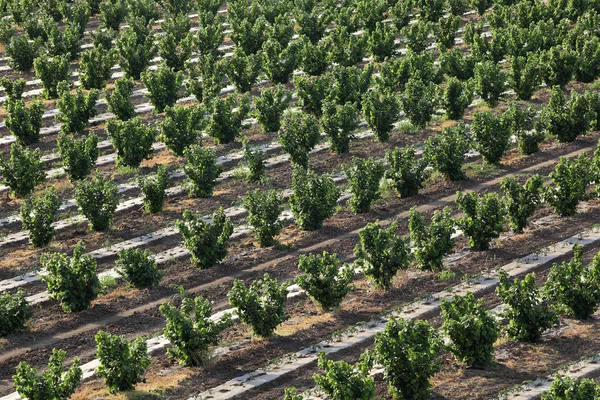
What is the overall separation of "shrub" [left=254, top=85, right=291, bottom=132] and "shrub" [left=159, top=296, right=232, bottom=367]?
1161 centimetres

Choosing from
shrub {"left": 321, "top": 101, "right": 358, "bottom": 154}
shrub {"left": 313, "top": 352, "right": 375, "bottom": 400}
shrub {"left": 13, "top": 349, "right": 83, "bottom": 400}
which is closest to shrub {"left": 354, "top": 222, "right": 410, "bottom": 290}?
shrub {"left": 313, "top": 352, "right": 375, "bottom": 400}

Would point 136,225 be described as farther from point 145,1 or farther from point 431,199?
point 145,1

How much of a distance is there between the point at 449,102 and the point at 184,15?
1409 centimetres

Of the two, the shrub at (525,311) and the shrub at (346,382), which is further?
the shrub at (525,311)

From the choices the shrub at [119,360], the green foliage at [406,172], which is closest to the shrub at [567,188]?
the green foliage at [406,172]

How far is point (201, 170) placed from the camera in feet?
84.5

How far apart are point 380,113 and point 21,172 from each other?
896 centimetres

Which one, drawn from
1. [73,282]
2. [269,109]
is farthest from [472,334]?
[269,109]

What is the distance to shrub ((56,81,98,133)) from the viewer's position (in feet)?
98.6

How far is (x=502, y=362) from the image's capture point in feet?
60.6

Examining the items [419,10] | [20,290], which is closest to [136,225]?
[20,290]

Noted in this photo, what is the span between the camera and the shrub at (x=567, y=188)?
2408cm

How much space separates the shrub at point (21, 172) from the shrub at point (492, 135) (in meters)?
10.3

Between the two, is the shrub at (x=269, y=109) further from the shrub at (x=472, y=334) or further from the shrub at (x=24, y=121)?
the shrub at (x=472, y=334)
